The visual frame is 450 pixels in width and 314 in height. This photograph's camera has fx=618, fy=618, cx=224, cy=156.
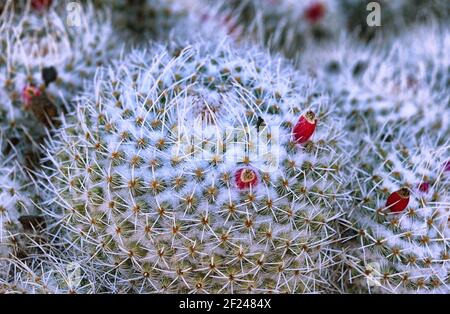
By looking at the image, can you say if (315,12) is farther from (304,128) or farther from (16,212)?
(16,212)

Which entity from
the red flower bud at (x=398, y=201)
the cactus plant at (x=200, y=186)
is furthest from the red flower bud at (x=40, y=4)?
the red flower bud at (x=398, y=201)

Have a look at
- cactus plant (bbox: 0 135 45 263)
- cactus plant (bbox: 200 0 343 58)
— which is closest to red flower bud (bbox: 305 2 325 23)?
cactus plant (bbox: 200 0 343 58)

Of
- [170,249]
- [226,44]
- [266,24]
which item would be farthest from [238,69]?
[266,24]

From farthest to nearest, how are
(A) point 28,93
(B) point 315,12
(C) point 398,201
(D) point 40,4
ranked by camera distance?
(B) point 315,12 < (D) point 40,4 < (A) point 28,93 < (C) point 398,201

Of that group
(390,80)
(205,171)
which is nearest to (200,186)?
(205,171)

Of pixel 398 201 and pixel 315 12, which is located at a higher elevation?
pixel 315 12

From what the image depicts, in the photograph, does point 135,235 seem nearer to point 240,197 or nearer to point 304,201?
point 240,197

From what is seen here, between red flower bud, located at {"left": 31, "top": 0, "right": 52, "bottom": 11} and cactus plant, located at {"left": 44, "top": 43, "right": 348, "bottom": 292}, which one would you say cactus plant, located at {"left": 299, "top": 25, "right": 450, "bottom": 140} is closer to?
cactus plant, located at {"left": 44, "top": 43, "right": 348, "bottom": 292}
